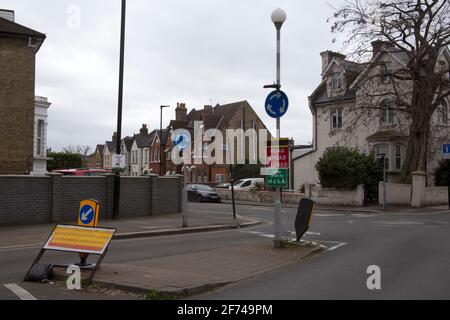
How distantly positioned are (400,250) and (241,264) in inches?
184

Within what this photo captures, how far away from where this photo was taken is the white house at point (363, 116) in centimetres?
3353

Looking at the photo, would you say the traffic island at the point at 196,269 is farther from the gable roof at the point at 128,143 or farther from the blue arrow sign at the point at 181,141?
the gable roof at the point at 128,143

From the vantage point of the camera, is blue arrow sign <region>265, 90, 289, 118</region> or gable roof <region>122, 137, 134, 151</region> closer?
blue arrow sign <region>265, 90, 289, 118</region>

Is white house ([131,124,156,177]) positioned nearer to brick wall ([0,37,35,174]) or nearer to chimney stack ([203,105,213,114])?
chimney stack ([203,105,213,114])

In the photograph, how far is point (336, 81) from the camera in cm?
4262

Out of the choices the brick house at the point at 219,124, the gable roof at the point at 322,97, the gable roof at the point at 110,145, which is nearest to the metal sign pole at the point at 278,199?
the gable roof at the point at 322,97

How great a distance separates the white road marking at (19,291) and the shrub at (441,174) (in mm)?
34292

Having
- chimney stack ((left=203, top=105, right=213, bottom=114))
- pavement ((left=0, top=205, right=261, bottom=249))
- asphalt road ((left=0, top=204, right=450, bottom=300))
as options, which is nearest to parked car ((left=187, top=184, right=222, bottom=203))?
pavement ((left=0, top=205, right=261, bottom=249))

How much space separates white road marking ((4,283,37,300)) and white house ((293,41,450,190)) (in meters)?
27.6

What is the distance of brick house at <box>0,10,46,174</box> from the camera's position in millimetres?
23422

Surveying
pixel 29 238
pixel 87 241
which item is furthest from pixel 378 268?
pixel 29 238

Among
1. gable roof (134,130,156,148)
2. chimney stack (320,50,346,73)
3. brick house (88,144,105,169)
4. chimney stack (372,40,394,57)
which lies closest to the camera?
chimney stack (372,40,394,57)

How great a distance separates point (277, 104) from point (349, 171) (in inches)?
820

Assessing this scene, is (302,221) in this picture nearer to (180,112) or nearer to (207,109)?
(207,109)
